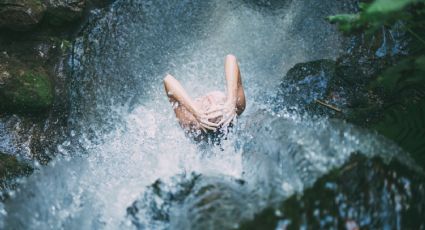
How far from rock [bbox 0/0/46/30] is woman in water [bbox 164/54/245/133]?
5.60 feet

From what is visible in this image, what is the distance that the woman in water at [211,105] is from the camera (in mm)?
3795

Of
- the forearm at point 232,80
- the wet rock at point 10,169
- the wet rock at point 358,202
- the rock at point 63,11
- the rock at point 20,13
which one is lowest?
the wet rock at point 358,202

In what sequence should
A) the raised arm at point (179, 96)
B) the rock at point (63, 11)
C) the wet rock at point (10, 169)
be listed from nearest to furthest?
1. the raised arm at point (179, 96)
2. the wet rock at point (10, 169)
3. the rock at point (63, 11)

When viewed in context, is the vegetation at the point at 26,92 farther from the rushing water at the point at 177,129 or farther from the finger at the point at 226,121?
the finger at the point at 226,121

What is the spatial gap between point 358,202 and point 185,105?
1902 millimetres

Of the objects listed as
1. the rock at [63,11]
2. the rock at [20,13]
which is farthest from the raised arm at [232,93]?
the rock at [20,13]

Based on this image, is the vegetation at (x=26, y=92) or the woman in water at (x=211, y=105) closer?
the woman in water at (x=211, y=105)

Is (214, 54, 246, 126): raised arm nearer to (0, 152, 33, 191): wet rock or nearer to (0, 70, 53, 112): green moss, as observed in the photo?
(0, 70, 53, 112): green moss

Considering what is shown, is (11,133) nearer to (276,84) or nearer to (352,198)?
(276,84)

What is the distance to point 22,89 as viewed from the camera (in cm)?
440

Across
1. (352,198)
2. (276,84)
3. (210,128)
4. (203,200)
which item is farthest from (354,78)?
(203,200)

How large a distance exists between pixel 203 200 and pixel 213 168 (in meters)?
1.06

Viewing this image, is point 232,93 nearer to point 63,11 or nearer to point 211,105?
point 211,105

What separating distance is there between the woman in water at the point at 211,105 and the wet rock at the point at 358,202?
1.39 meters
